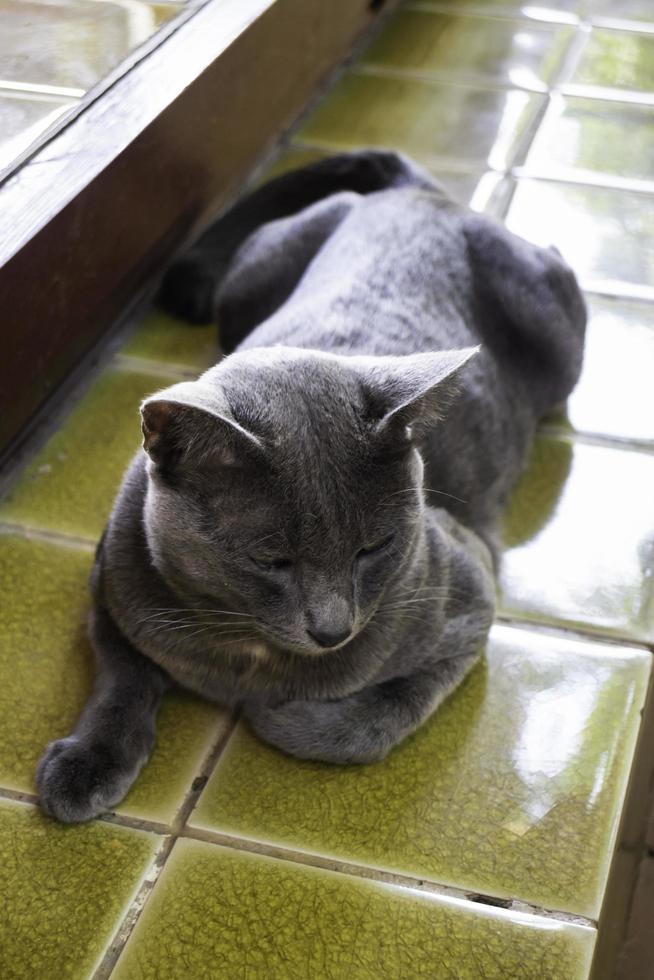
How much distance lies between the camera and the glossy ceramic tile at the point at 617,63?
10.0ft

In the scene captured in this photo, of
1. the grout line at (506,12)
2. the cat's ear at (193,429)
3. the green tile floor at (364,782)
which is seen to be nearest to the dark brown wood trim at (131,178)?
the green tile floor at (364,782)

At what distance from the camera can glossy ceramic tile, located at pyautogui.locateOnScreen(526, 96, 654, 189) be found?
267cm

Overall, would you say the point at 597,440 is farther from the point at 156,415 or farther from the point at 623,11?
the point at 623,11

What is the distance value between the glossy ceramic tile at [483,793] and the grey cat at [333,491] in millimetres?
46

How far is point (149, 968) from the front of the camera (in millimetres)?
1151

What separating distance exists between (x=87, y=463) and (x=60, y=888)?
769 millimetres

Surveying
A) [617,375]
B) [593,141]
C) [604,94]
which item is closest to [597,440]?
[617,375]

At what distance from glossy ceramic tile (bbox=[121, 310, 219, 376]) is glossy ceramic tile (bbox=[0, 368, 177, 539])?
58 mm

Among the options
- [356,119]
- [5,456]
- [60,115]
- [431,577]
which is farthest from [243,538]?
[356,119]

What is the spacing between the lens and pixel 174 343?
6.89 feet

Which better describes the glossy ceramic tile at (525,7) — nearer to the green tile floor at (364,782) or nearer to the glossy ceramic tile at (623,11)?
the glossy ceramic tile at (623,11)

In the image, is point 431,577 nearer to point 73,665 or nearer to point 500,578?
point 500,578

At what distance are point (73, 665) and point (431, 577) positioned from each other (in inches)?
19.2

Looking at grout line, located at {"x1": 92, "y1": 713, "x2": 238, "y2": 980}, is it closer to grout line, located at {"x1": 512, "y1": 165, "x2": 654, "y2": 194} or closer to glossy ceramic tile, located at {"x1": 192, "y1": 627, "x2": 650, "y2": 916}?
glossy ceramic tile, located at {"x1": 192, "y1": 627, "x2": 650, "y2": 916}
